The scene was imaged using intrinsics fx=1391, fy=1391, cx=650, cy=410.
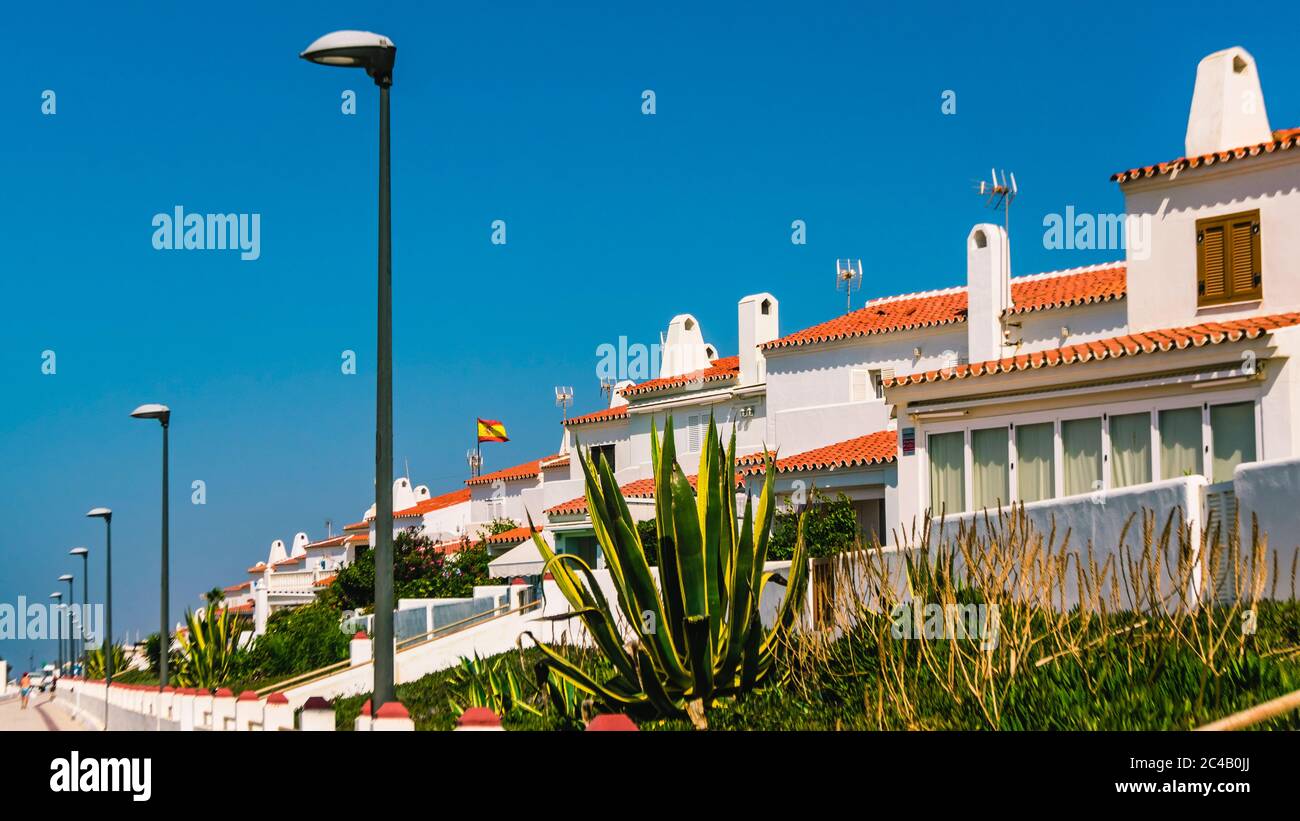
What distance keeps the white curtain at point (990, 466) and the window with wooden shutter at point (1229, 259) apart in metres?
4.14

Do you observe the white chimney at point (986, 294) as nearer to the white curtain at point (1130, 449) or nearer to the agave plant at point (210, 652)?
the white curtain at point (1130, 449)

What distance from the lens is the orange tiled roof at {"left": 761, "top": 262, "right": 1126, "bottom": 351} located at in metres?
33.9

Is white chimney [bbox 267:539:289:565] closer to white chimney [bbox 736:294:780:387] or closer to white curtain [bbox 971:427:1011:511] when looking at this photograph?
white chimney [bbox 736:294:780:387]

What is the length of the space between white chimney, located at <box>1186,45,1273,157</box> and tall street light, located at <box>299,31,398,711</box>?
52.8 ft

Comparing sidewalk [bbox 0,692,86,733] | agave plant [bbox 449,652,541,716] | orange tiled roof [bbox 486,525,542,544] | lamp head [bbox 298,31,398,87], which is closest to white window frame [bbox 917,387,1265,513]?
agave plant [bbox 449,652,541,716]

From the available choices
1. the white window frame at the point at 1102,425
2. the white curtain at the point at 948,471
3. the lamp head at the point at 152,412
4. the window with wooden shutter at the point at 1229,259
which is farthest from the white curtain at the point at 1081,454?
the lamp head at the point at 152,412

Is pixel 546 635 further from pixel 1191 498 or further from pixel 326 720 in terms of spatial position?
pixel 1191 498

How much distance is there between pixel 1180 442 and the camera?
17625 mm

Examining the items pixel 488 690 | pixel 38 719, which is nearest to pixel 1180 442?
pixel 488 690

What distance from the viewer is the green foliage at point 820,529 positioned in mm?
26266

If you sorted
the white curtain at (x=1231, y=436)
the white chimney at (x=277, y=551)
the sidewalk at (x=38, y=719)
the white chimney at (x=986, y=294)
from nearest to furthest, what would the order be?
the white curtain at (x=1231, y=436), the white chimney at (x=986, y=294), the sidewalk at (x=38, y=719), the white chimney at (x=277, y=551)

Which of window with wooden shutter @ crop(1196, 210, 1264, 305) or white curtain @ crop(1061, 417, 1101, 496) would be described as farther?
window with wooden shutter @ crop(1196, 210, 1264, 305)

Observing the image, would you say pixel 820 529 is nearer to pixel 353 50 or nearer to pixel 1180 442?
pixel 1180 442

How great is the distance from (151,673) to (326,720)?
3087cm
